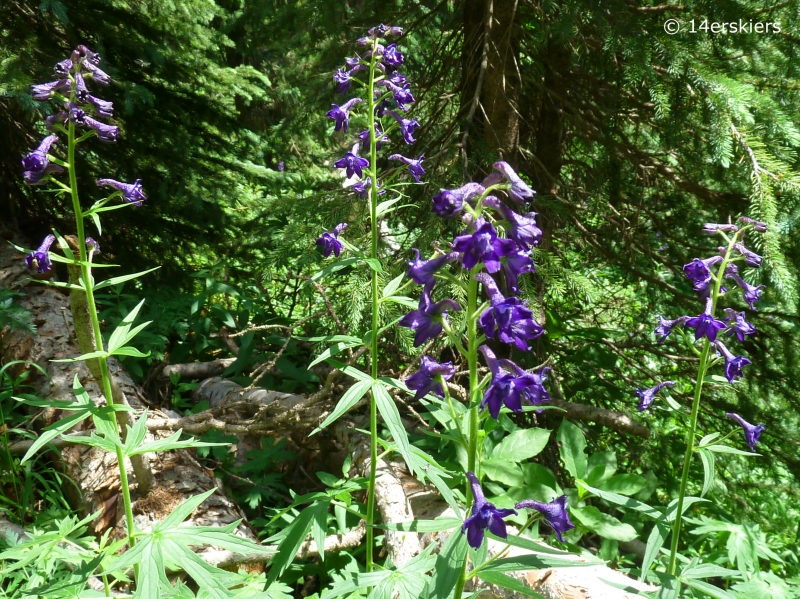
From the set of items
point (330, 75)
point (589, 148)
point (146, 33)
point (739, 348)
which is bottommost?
point (739, 348)

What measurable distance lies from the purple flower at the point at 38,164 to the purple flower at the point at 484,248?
5.01 ft

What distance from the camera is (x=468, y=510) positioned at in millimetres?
1596

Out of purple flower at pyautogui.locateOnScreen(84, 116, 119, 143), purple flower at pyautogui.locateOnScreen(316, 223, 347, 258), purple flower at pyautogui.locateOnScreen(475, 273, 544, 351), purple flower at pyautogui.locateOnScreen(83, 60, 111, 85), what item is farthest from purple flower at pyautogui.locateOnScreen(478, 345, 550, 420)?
purple flower at pyautogui.locateOnScreen(83, 60, 111, 85)

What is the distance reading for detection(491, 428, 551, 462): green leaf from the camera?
9.54ft

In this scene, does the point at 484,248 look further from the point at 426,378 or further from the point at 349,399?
the point at 349,399

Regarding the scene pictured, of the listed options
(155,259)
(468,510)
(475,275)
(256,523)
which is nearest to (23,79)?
(155,259)

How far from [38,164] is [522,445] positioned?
8.11ft

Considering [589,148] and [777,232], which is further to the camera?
[589,148]

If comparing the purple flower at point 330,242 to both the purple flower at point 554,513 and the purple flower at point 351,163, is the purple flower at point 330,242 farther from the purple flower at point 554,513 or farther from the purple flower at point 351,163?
the purple flower at point 554,513

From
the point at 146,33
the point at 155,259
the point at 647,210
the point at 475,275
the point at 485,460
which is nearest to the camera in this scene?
the point at 475,275

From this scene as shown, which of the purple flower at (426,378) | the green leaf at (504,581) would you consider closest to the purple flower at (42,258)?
the purple flower at (426,378)

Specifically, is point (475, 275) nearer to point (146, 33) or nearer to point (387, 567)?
point (387, 567)

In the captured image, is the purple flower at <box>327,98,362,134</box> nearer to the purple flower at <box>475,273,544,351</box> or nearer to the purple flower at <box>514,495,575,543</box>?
the purple flower at <box>475,273,544,351</box>

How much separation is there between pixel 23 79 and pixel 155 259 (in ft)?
6.48
